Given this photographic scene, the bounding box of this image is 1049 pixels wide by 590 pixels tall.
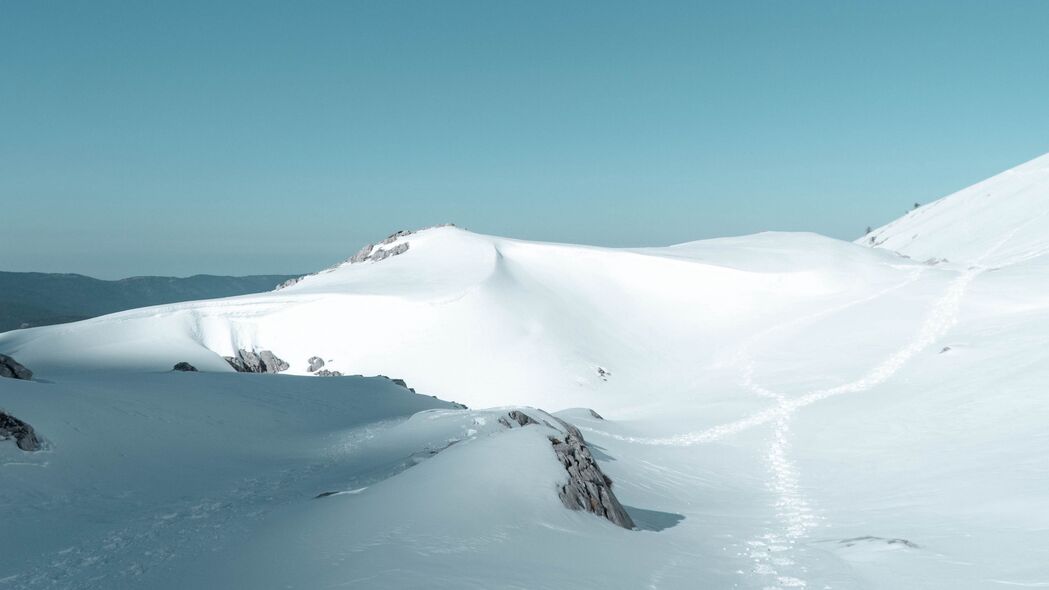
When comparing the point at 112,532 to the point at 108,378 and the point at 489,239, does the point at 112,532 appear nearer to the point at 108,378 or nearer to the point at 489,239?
the point at 108,378

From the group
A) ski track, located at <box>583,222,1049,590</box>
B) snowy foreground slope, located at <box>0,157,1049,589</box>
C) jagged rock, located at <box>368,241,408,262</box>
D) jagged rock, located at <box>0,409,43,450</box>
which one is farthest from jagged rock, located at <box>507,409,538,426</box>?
jagged rock, located at <box>368,241,408,262</box>

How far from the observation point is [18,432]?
13.5 metres

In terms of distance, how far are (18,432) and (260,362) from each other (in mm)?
31327

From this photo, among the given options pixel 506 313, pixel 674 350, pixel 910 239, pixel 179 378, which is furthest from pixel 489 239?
pixel 910 239

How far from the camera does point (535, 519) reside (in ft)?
34.5

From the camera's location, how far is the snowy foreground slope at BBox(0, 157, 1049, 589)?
969cm

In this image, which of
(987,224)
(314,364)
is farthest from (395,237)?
(987,224)

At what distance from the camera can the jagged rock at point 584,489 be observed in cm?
1202

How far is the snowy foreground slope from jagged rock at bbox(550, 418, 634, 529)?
53cm

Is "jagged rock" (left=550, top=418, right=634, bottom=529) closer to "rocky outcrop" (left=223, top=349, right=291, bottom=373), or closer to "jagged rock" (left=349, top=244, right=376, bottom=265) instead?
"rocky outcrop" (left=223, top=349, right=291, bottom=373)

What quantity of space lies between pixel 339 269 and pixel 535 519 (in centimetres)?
5864

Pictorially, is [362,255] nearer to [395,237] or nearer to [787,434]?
[395,237]

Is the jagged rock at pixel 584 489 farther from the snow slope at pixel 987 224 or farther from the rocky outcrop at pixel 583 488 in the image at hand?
the snow slope at pixel 987 224

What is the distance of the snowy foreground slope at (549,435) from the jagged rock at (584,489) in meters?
0.53
